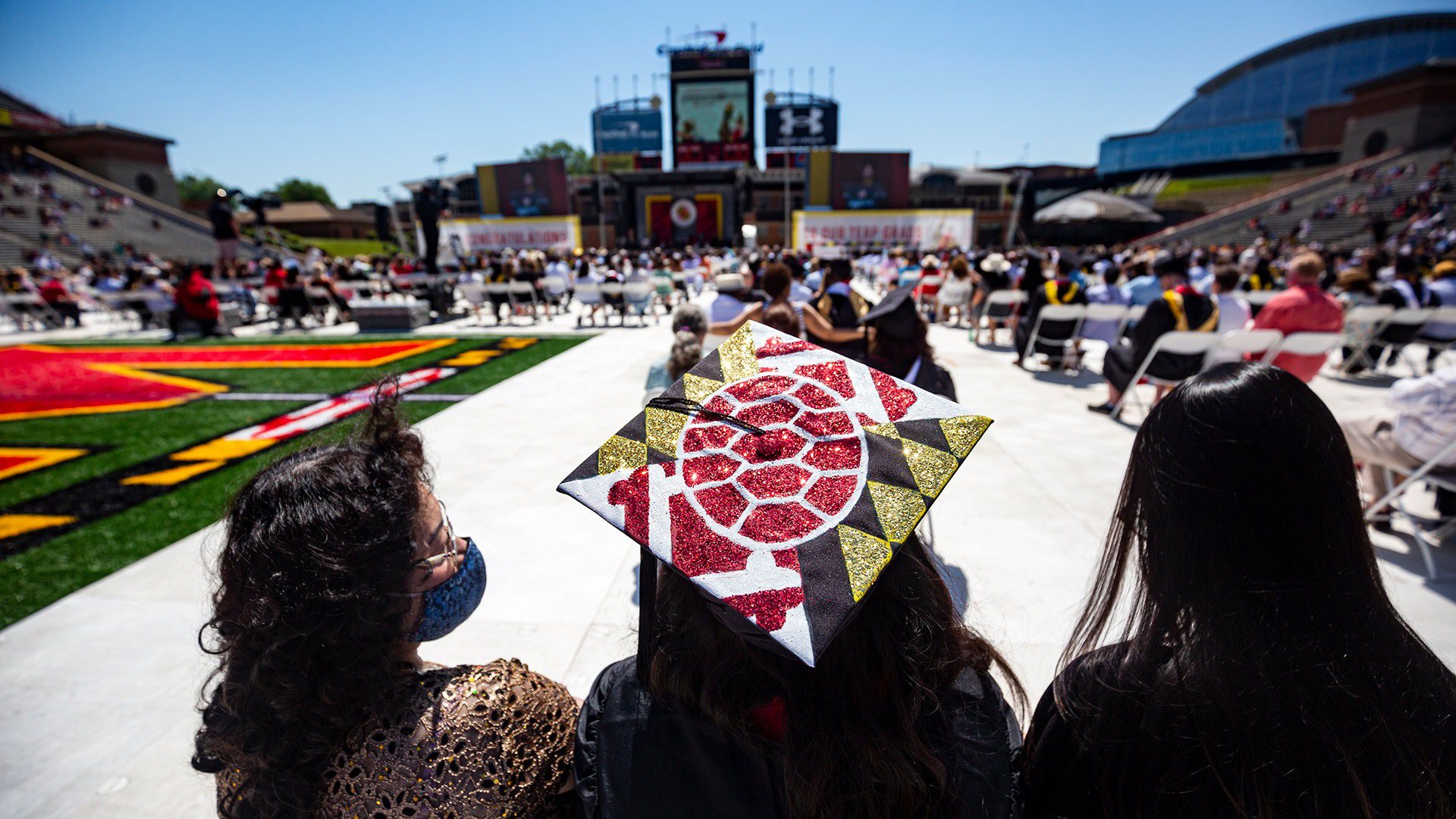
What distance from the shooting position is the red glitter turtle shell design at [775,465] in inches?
38.5

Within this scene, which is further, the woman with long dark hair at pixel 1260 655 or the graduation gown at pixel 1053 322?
the graduation gown at pixel 1053 322

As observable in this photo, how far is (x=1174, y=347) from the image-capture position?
227 inches

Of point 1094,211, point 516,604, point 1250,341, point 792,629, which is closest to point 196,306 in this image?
point 516,604

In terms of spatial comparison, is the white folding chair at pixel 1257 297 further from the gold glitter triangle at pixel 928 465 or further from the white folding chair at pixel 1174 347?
the gold glitter triangle at pixel 928 465

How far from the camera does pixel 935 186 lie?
53219mm

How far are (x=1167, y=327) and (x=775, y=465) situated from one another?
662cm

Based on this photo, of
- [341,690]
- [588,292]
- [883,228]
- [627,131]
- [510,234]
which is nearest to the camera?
[341,690]

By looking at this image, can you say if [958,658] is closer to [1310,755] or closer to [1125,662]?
[1125,662]

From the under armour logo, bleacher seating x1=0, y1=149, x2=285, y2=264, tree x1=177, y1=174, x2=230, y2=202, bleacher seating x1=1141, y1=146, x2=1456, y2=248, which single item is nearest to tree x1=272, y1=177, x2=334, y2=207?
tree x1=177, y1=174, x2=230, y2=202

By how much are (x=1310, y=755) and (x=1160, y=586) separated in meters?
0.29

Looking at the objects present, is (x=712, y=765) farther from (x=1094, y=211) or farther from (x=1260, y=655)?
(x=1094, y=211)

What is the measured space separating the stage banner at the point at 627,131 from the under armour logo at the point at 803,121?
8402mm

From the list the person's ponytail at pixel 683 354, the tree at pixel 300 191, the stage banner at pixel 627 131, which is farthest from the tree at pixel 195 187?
the person's ponytail at pixel 683 354

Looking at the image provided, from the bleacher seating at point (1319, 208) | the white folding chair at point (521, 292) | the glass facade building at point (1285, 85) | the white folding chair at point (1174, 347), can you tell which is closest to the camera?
the white folding chair at point (1174, 347)
